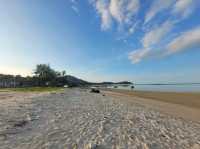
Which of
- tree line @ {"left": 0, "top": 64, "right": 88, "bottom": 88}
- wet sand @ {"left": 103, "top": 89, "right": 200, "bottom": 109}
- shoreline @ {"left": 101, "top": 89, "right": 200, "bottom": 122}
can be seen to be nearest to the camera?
shoreline @ {"left": 101, "top": 89, "right": 200, "bottom": 122}

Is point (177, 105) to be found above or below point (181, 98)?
below

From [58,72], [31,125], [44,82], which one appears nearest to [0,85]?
[44,82]

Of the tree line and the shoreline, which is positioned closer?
the shoreline

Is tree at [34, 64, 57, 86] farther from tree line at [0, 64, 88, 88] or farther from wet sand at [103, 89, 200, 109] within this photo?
wet sand at [103, 89, 200, 109]

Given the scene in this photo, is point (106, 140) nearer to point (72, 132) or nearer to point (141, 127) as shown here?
point (72, 132)

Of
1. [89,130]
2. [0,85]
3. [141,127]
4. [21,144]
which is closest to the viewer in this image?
[21,144]

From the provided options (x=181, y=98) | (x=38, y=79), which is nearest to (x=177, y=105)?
(x=181, y=98)

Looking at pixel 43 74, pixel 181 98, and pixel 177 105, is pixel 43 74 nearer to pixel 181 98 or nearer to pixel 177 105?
pixel 181 98

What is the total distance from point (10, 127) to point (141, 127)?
5496 millimetres

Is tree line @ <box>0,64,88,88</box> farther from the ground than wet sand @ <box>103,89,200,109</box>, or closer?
farther from the ground

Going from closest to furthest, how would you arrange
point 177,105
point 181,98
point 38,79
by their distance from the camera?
1. point 177,105
2. point 181,98
3. point 38,79

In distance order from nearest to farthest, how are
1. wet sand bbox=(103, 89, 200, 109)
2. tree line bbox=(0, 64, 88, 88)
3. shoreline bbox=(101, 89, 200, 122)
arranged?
1. shoreline bbox=(101, 89, 200, 122)
2. wet sand bbox=(103, 89, 200, 109)
3. tree line bbox=(0, 64, 88, 88)

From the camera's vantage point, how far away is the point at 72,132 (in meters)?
6.54

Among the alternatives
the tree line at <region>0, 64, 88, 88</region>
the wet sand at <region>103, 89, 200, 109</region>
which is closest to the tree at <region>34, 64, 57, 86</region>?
the tree line at <region>0, 64, 88, 88</region>
